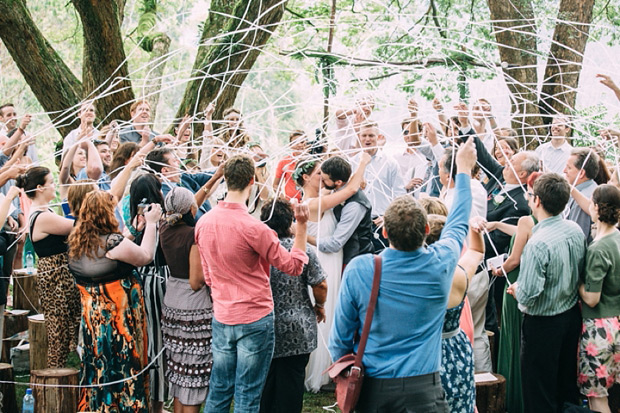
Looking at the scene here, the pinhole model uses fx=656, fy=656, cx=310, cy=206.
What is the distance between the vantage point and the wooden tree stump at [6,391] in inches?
186

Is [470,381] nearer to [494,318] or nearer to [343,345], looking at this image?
[343,345]

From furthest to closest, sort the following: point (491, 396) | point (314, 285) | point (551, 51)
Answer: point (551, 51)
point (491, 396)
point (314, 285)

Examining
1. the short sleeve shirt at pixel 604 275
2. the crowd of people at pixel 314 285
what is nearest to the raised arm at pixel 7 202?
the crowd of people at pixel 314 285

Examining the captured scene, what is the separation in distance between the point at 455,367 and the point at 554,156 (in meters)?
4.03

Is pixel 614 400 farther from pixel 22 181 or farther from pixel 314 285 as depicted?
pixel 22 181

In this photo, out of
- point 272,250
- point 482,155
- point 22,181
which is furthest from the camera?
point 482,155

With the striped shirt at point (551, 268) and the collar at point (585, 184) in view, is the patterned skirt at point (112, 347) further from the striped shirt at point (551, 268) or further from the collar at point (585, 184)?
the collar at point (585, 184)

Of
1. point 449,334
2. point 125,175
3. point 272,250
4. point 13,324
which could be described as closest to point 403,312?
point 449,334

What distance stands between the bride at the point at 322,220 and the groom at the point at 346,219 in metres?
0.06

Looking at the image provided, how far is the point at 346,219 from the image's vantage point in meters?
5.35

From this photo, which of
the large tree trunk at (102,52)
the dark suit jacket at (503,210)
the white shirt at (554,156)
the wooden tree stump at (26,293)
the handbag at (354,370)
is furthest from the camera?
the large tree trunk at (102,52)

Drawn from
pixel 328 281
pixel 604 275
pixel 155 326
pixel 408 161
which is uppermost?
pixel 408 161

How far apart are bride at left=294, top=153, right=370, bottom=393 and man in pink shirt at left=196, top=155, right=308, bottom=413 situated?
1.14 m

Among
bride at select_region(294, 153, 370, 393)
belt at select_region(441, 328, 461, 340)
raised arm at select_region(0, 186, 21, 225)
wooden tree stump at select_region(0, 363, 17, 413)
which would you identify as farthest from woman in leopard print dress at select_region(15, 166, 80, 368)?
belt at select_region(441, 328, 461, 340)
